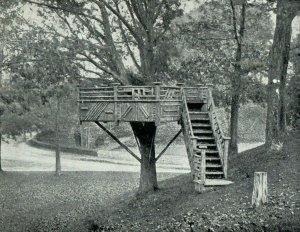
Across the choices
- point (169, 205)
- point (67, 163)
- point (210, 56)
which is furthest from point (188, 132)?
A: point (67, 163)

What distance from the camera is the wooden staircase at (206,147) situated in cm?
1587

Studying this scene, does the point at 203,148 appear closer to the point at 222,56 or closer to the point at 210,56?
the point at 210,56

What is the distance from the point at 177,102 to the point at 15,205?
10820 mm

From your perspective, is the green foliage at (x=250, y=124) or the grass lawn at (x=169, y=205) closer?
the grass lawn at (x=169, y=205)

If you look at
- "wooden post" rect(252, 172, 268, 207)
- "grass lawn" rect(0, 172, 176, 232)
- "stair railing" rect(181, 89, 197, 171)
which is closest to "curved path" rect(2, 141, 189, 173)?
"grass lawn" rect(0, 172, 176, 232)

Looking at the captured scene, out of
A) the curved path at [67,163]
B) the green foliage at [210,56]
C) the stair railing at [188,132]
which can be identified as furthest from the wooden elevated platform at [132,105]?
the curved path at [67,163]

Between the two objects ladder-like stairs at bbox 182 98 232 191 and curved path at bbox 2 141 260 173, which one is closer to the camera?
ladder-like stairs at bbox 182 98 232 191

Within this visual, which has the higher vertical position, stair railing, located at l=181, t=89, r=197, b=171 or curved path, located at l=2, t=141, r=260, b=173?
stair railing, located at l=181, t=89, r=197, b=171

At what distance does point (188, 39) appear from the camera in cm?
2203

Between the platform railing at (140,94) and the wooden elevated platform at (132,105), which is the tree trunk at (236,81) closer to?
the platform railing at (140,94)

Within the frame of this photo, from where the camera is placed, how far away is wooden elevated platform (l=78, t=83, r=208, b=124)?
1640 cm

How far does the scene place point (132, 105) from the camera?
16.7 metres

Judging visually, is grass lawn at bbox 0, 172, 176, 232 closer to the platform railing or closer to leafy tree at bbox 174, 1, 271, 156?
the platform railing

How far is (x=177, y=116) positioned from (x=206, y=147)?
2797 mm
